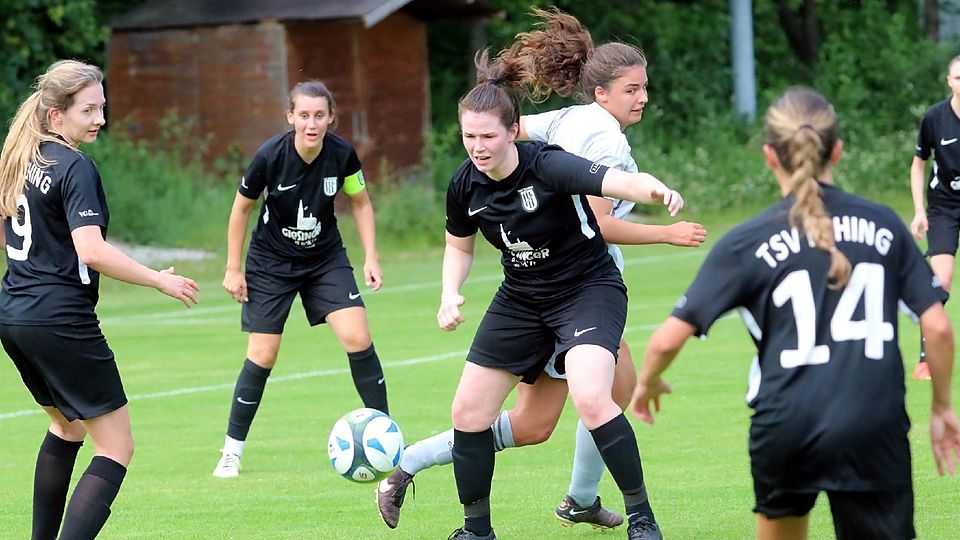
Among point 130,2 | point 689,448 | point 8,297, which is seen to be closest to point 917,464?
point 689,448

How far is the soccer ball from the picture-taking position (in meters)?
6.51

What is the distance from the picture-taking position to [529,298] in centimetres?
580

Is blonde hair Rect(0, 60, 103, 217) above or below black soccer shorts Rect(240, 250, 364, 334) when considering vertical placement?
above

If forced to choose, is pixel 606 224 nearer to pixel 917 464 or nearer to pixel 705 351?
pixel 917 464

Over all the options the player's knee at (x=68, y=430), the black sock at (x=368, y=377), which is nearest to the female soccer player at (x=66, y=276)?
the player's knee at (x=68, y=430)

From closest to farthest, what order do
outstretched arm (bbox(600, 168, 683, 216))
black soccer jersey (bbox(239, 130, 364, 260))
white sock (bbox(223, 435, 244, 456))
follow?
outstretched arm (bbox(600, 168, 683, 216)), white sock (bbox(223, 435, 244, 456)), black soccer jersey (bbox(239, 130, 364, 260))

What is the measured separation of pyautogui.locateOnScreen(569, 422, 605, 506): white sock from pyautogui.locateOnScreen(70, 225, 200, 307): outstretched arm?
1.79 metres

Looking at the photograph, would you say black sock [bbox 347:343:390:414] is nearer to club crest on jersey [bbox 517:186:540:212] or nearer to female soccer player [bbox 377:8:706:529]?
female soccer player [bbox 377:8:706:529]

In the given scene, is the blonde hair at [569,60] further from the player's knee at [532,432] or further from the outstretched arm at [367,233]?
the outstretched arm at [367,233]

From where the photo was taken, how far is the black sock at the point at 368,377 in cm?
794

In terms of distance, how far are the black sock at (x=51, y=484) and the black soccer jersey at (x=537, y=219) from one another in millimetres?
1678

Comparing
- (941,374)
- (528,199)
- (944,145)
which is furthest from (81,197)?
(944,145)

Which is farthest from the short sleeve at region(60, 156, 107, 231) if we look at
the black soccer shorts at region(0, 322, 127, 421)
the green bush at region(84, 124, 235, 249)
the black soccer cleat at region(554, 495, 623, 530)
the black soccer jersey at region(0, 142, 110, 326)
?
the green bush at region(84, 124, 235, 249)

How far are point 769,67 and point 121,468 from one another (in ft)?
94.4
